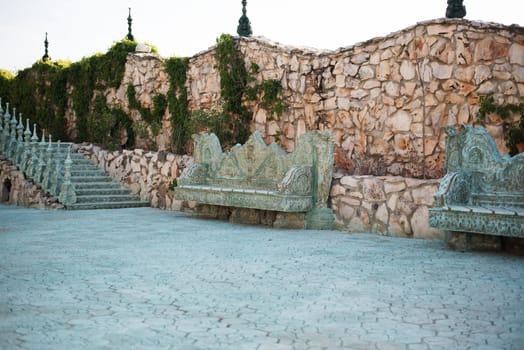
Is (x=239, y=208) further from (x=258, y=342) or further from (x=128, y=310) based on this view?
(x=258, y=342)

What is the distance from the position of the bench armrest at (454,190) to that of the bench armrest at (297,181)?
228 cm

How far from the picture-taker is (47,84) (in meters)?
18.7

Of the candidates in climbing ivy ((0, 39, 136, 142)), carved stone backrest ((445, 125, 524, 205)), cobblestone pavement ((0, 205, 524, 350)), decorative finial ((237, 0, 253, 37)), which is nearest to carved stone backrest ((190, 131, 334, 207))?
cobblestone pavement ((0, 205, 524, 350))

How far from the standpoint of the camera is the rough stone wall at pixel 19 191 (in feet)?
41.8

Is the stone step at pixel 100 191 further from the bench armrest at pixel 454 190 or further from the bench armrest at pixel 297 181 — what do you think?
the bench armrest at pixel 454 190

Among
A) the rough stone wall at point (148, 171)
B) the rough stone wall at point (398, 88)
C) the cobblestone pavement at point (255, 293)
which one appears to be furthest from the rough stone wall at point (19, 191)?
the rough stone wall at point (398, 88)

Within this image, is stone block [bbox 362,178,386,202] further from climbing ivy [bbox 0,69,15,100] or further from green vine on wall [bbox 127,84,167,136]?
climbing ivy [bbox 0,69,15,100]

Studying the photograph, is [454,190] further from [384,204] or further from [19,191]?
[19,191]

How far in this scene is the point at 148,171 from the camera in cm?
1365

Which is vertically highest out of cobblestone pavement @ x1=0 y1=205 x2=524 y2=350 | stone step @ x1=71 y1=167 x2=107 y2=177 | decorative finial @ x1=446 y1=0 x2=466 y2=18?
decorative finial @ x1=446 y1=0 x2=466 y2=18

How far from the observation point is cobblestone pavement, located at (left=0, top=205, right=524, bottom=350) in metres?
3.75

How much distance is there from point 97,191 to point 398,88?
694 centimetres

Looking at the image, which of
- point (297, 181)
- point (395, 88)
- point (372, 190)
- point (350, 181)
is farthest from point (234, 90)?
point (372, 190)

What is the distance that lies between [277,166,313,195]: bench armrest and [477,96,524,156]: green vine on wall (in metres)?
2.83
